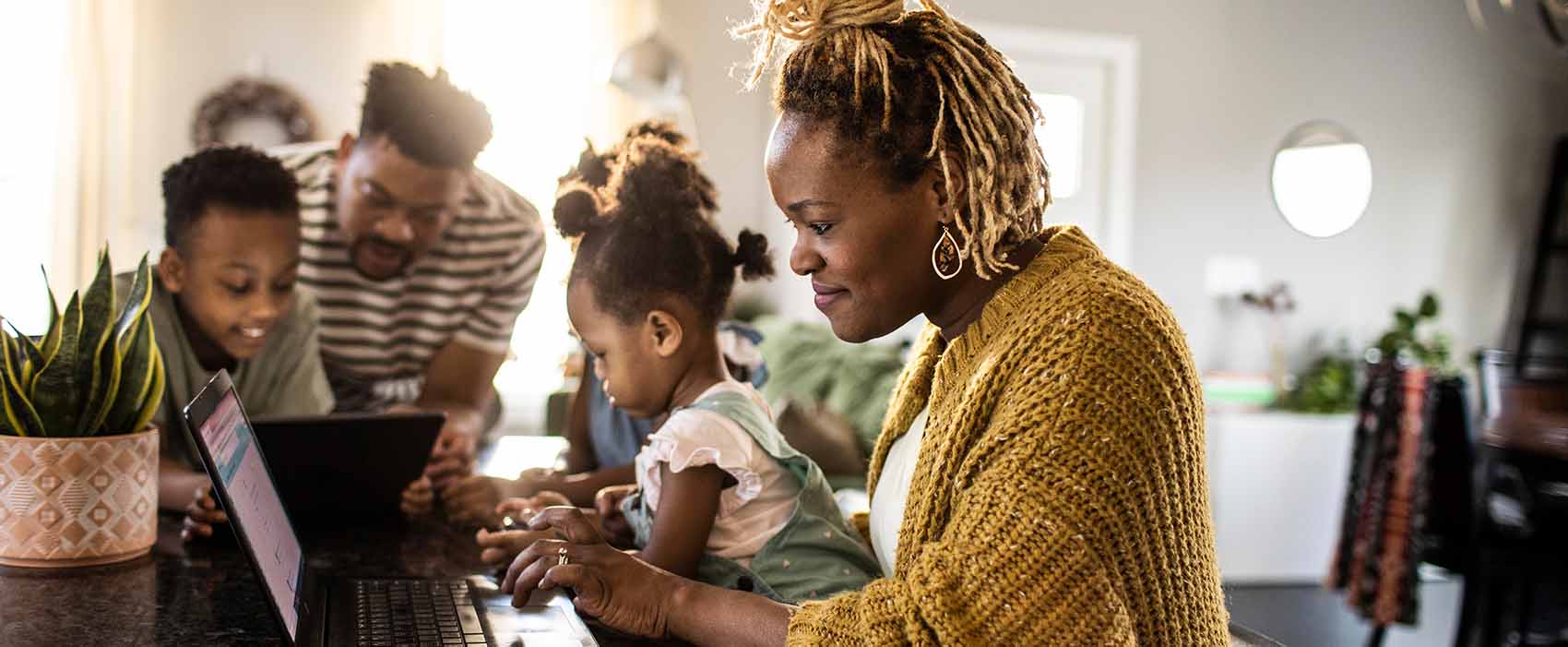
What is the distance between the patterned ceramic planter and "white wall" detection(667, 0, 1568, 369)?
401 centimetres

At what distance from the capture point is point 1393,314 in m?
5.95

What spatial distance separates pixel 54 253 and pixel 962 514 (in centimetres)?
473

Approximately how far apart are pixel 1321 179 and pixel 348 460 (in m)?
5.49

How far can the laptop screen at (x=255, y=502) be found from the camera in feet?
3.17

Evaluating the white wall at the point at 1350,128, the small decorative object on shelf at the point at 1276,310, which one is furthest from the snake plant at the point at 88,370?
the small decorative object on shelf at the point at 1276,310

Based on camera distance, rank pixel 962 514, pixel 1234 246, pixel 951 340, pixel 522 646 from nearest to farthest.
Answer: pixel 962 514, pixel 522 646, pixel 951 340, pixel 1234 246

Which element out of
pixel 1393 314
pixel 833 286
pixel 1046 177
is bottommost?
pixel 1393 314

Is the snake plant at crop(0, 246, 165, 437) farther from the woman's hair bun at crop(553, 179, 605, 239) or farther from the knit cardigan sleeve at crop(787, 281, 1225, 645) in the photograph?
the knit cardigan sleeve at crop(787, 281, 1225, 645)

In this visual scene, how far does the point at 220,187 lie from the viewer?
5.62 ft

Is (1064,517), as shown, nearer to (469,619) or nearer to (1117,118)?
(469,619)

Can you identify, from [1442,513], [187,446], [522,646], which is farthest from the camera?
[1442,513]

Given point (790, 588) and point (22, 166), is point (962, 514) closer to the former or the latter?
point (790, 588)

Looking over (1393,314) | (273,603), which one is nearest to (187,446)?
(273,603)

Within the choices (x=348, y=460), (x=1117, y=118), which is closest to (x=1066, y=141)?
(x=1117, y=118)
